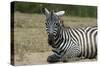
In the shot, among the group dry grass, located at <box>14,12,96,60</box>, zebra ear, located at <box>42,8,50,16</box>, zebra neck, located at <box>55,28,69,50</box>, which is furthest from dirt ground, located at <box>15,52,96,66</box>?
zebra ear, located at <box>42,8,50,16</box>

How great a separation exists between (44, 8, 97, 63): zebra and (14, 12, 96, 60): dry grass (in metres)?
0.08

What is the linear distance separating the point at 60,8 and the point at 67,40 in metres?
0.42

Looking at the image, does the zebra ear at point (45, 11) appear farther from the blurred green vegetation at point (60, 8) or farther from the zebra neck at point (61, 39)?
the zebra neck at point (61, 39)

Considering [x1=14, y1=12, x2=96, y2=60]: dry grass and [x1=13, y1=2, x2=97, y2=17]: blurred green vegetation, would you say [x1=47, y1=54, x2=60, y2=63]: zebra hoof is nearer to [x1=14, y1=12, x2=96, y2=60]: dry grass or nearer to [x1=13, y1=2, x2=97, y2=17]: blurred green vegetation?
[x1=14, y1=12, x2=96, y2=60]: dry grass

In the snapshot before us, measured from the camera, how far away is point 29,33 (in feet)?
7.69

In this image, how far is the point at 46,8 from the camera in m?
2.43

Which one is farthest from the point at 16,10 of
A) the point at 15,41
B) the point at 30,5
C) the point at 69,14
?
the point at 69,14

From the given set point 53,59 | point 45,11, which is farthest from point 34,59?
point 45,11

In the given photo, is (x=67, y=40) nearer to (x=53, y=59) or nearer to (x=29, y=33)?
(x=53, y=59)

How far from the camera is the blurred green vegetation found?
2.31 metres

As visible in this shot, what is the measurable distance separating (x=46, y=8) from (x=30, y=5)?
0.68ft

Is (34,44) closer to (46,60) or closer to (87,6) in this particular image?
(46,60)

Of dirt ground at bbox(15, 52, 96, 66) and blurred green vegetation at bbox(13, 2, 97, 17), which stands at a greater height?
blurred green vegetation at bbox(13, 2, 97, 17)

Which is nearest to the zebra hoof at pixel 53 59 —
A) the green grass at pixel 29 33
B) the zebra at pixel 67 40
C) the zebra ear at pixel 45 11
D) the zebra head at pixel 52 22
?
the zebra at pixel 67 40
